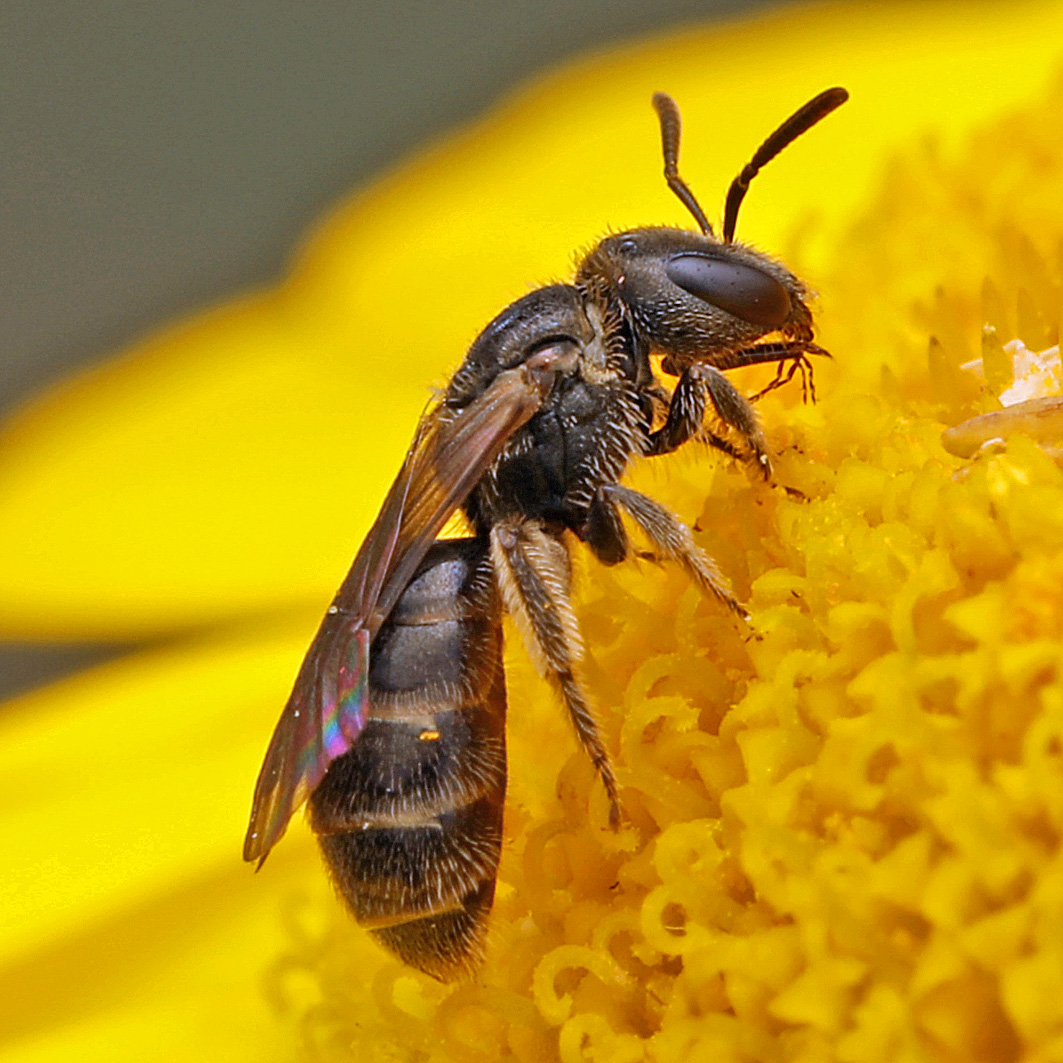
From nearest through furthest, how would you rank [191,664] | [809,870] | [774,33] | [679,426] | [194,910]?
[809,870], [679,426], [194,910], [191,664], [774,33]

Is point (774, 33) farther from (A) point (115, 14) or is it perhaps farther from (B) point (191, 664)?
(A) point (115, 14)

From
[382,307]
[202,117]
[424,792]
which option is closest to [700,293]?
[424,792]

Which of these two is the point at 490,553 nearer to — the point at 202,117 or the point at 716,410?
the point at 716,410

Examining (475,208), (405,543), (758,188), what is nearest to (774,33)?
(758,188)

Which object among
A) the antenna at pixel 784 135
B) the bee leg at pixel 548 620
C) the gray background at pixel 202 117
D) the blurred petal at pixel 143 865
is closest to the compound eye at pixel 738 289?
the antenna at pixel 784 135

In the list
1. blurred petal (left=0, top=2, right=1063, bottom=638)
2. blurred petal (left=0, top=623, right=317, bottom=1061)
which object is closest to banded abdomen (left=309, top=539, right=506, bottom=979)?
blurred petal (left=0, top=623, right=317, bottom=1061)

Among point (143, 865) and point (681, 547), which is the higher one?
point (143, 865)
